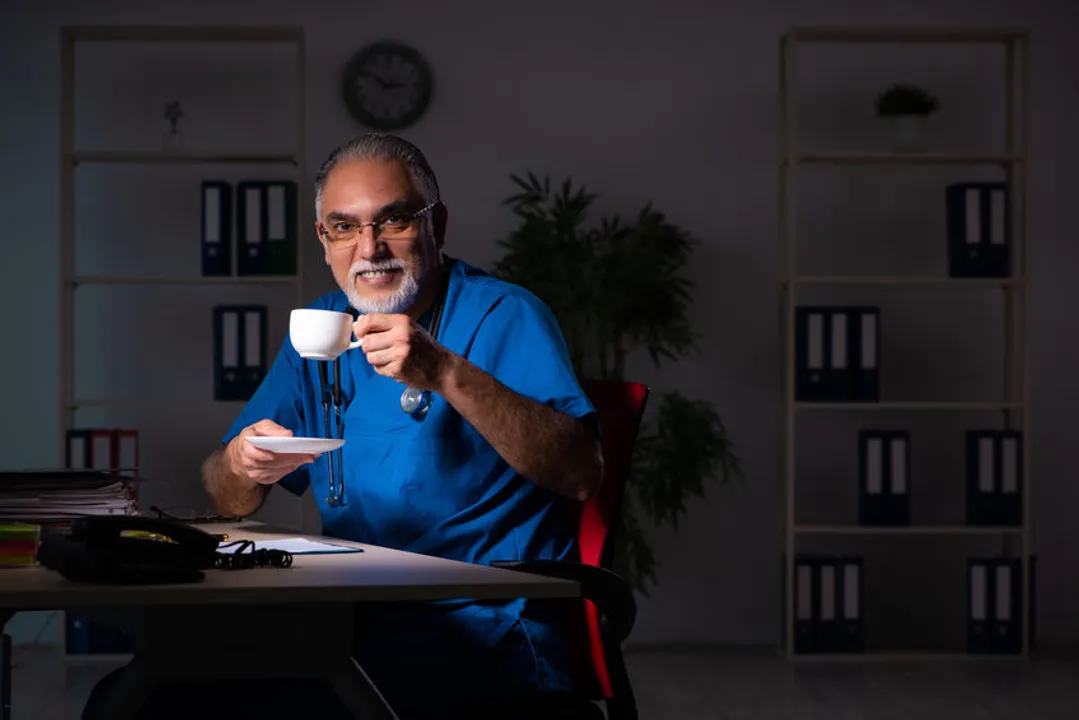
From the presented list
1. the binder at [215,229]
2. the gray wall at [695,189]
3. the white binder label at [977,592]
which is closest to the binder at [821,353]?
the gray wall at [695,189]

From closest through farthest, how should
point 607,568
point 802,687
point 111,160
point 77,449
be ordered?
point 607,568 < point 802,687 < point 77,449 < point 111,160

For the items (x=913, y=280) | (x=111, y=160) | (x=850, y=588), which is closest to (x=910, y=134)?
(x=913, y=280)

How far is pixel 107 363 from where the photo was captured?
4840mm

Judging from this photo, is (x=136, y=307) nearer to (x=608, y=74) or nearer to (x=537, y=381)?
(x=608, y=74)

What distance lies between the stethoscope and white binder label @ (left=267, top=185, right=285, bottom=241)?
2410 mm

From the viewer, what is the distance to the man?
66.9 inches

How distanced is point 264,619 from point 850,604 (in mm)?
3585

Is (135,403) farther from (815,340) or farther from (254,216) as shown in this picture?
(815,340)

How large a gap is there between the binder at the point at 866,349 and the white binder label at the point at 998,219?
0.48 meters

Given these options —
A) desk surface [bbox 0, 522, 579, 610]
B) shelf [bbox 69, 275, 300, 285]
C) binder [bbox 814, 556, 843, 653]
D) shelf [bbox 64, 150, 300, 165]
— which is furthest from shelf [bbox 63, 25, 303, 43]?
desk surface [bbox 0, 522, 579, 610]

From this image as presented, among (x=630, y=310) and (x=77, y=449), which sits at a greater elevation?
(x=630, y=310)

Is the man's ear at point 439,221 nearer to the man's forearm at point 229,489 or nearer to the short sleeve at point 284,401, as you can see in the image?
the short sleeve at point 284,401

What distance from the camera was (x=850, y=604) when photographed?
4.56 m

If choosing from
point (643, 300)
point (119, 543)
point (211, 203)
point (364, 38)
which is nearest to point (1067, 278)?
point (643, 300)
